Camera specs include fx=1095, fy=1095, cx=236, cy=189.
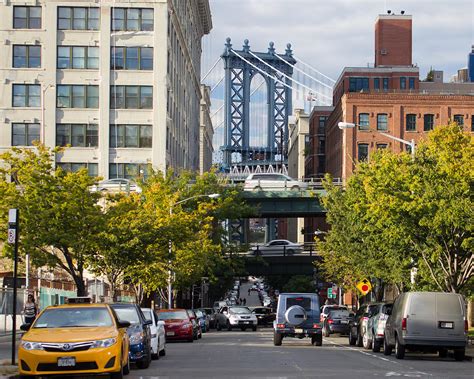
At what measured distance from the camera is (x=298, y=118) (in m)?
177

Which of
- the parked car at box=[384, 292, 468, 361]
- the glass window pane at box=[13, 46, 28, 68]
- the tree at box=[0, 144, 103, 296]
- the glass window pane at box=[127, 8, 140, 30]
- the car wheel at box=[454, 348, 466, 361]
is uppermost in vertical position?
the glass window pane at box=[127, 8, 140, 30]

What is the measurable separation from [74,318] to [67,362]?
170cm

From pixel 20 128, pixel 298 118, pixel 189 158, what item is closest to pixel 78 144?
pixel 20 128

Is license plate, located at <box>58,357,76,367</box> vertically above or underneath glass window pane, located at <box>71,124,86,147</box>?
underneath

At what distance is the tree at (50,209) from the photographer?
42406 mm

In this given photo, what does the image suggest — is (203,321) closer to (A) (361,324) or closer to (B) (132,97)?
(A) (361,324)

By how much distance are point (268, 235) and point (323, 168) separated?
2012 inches

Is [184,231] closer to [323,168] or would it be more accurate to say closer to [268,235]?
[323,168]

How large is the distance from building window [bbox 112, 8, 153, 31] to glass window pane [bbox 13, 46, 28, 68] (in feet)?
23.7

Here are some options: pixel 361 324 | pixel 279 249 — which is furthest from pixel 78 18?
pixel 361 324

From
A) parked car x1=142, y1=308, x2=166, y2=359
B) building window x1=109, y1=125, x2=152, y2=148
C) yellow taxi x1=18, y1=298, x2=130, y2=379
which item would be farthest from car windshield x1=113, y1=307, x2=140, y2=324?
building window x1=109, y1=125, x2=152, y2=148

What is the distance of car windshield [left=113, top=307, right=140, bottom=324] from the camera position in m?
26.4

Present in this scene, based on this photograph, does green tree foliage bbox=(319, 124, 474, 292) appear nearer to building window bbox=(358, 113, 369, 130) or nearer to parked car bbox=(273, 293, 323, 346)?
parked car bbox=(273, 293, 323, 346)

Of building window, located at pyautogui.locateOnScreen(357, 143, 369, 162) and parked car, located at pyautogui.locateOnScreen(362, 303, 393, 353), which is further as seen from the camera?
building window, located at pyautogui.locateOnScreen(357, 143, 369, 162)
